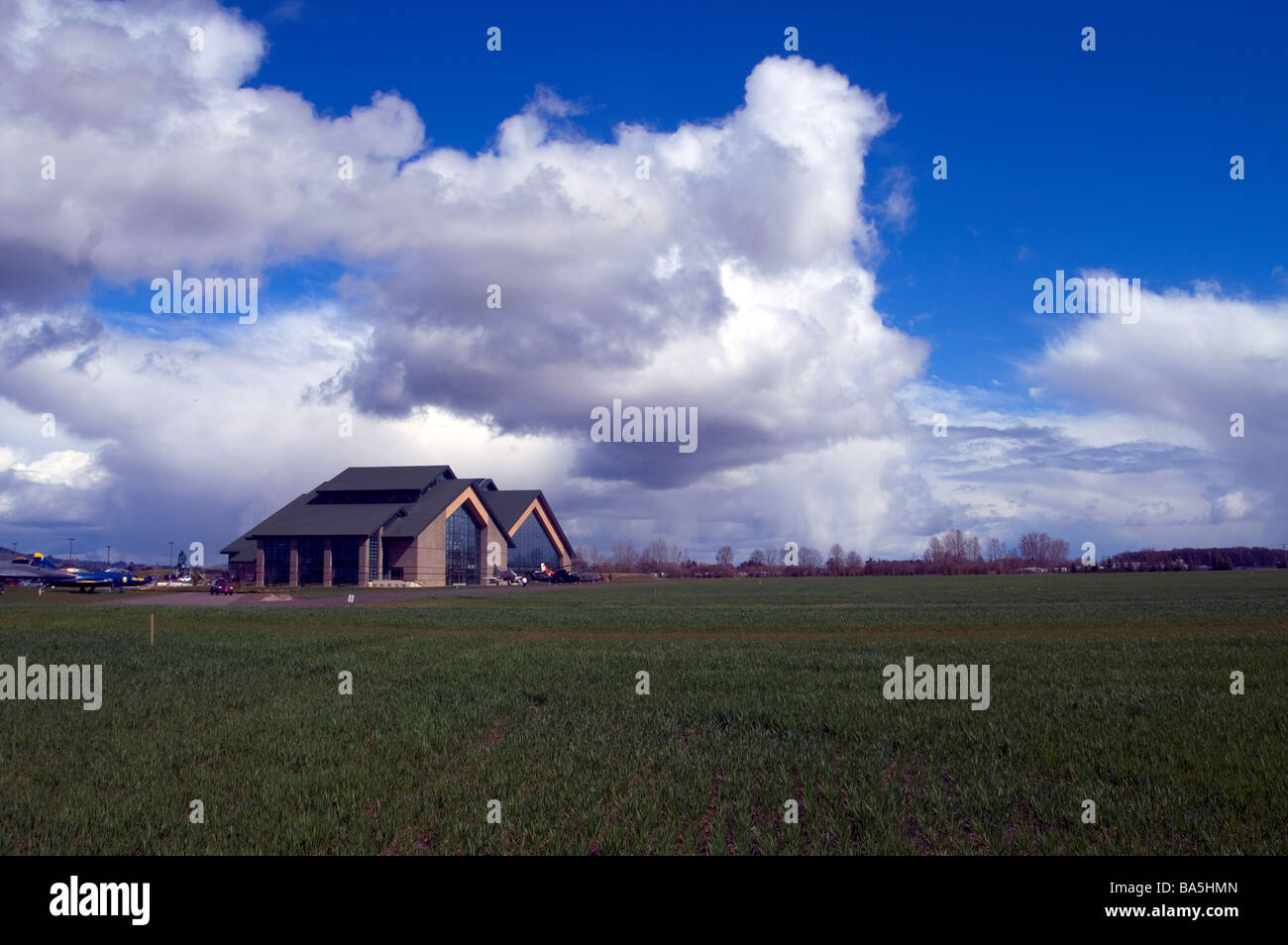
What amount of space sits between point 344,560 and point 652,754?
83.3 meters

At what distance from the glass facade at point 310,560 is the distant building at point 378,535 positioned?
0.11 m

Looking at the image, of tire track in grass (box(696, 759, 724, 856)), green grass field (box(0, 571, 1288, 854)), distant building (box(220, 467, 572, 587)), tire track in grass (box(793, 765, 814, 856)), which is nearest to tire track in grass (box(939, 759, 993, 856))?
green grass field (box(0, 571, 1288, 854))

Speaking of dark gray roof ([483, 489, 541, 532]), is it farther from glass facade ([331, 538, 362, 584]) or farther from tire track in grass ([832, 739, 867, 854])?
tire track in grass ([832, 739, 867, 854])

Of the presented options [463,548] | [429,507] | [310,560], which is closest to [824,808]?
[310,560]

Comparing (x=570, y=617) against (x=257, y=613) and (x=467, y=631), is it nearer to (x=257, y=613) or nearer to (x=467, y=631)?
(x=467, y=631)

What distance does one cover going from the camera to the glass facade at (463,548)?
321ft

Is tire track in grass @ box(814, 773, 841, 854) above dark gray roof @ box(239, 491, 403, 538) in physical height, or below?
below

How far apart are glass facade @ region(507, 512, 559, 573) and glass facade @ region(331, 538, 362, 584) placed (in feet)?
96.6

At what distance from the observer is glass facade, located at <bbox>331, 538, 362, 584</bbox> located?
88.9m

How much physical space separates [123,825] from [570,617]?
113 ft

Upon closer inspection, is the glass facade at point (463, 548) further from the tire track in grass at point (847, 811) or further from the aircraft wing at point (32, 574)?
the tire track in grass at point (847, 811)

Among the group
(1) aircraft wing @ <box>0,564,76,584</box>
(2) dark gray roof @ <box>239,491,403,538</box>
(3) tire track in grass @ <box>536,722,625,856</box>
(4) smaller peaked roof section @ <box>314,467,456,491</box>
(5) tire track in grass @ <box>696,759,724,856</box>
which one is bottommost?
(1) aircraft wing @ <box>0,564,76,584</box>

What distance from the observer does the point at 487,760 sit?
1206 centimetres
